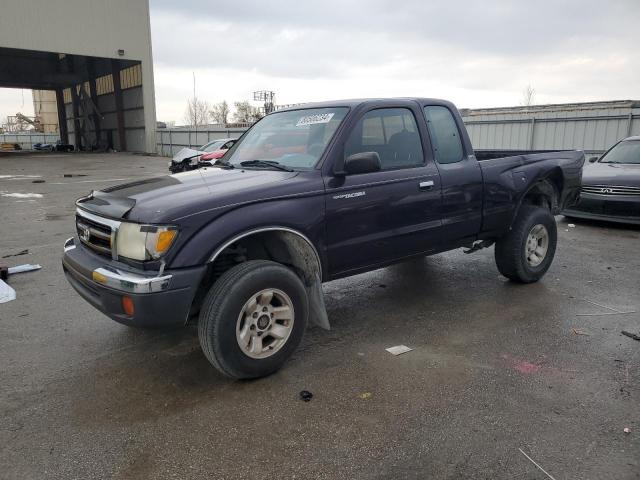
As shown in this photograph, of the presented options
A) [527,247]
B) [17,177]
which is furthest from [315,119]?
[17,177]

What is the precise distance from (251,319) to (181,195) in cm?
94

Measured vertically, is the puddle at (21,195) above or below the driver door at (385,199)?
below

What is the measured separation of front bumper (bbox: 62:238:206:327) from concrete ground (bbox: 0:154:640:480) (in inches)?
23.3

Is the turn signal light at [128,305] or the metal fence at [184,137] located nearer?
the turn signal light at [128,305]

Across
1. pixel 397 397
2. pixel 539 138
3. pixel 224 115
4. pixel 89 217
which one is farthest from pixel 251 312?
pixel 224 115

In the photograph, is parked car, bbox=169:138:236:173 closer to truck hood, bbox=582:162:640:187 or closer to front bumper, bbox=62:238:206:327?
truck hood, bbox=582:162:640:187

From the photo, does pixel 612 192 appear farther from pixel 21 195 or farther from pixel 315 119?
pixel 21 195

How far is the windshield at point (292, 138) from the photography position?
3838mm

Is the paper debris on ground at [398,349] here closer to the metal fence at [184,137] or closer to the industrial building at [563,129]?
the industrial building at [563,129]

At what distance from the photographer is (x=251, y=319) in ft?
10.6

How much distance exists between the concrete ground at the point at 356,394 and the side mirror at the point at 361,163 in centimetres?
140

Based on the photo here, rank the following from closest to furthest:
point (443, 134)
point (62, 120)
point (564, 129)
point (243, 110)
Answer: point (443, 134)
point (564, 129)
point (62, 120)
point (243, 110)

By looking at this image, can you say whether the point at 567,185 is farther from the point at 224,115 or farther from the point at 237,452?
the point at 224,115

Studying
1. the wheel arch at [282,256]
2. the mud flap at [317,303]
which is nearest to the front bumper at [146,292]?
the wheel arch at [282,256]
